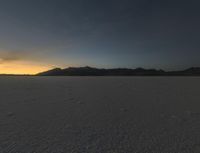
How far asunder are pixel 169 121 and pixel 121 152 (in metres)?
1.71

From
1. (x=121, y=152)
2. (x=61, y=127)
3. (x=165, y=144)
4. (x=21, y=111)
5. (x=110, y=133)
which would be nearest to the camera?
(x=121, y=152)

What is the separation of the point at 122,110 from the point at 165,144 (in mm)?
2030

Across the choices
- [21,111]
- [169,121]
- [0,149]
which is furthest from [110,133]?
[21,111]

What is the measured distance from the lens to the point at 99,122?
3543 mm

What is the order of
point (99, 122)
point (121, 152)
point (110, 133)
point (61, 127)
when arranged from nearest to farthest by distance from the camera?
point (121, 152) < point (110, 133) < point (61, 127) < point (99, 122)

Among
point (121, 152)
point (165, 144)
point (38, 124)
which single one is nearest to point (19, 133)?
point (38, 124)

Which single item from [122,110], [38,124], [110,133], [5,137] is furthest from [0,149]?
[122,110]

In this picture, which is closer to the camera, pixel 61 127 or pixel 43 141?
pixel 43 141

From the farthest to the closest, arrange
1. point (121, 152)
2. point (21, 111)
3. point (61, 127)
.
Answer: point (21, 111), point (61, 127), point (121, 152)

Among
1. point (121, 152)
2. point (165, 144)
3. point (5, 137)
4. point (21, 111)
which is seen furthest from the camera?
point (21, 111)

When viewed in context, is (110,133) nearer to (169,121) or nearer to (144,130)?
(144,130)

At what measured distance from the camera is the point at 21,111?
Result: 4340 millimetres

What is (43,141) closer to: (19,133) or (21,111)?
(19,133)

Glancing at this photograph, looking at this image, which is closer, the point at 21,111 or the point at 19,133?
the point at 19,133
